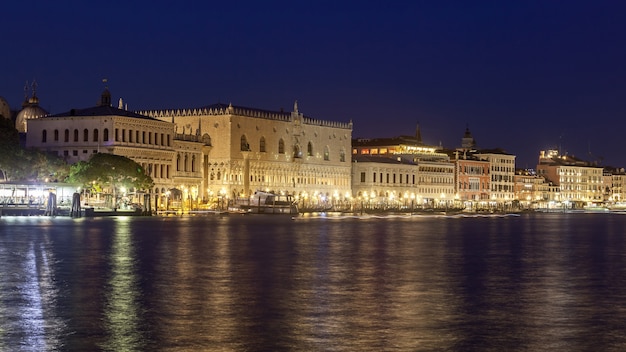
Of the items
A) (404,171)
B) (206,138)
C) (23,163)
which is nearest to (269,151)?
(206,138)

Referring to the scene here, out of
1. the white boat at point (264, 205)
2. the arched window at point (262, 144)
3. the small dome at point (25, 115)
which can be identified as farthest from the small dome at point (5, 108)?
the white boat at point (264, 205)

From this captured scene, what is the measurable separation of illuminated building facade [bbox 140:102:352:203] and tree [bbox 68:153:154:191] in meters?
22.7

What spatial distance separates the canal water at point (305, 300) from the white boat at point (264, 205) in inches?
2816

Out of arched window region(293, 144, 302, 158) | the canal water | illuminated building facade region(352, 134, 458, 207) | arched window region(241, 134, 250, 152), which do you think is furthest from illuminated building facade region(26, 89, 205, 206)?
the canal water

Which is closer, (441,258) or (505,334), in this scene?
(505,334)

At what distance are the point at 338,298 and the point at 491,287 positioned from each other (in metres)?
4.40

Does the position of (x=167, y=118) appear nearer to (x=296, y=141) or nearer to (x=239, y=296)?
(x=296, y=141)

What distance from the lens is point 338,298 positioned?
22.7 m

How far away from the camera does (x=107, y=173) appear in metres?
91.0

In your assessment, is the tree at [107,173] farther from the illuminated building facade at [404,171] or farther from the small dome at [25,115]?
the illuminated building facade at [404,171]

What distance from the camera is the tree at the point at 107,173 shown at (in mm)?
90000

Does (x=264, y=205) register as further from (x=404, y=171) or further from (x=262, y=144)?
(x=404, y=171)

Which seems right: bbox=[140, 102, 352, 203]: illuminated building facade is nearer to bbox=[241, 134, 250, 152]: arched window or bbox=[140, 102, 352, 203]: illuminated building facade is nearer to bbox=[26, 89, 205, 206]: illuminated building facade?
bbox=[241, 134, 250, 152]: arched window

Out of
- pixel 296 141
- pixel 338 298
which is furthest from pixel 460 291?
pixel 296 141
